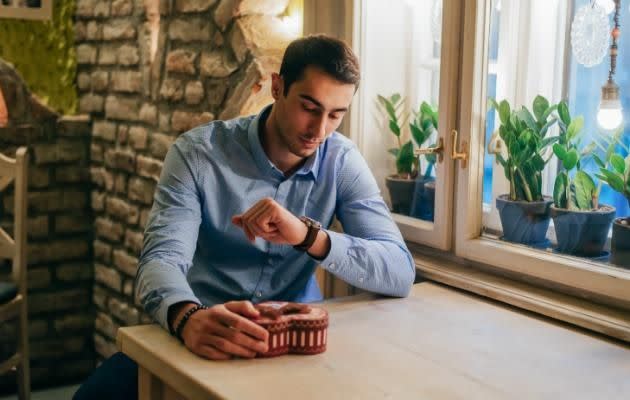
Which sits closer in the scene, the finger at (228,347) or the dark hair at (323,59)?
the finger at (228,347)

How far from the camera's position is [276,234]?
1.75 m

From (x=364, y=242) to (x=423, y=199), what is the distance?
Result: 0.47m

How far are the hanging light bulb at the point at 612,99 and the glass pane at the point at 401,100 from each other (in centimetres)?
56

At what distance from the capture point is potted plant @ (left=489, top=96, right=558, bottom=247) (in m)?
1.97

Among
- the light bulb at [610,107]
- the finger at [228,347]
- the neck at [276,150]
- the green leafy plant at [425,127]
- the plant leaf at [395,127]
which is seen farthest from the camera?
the plant leaf at [395,127]

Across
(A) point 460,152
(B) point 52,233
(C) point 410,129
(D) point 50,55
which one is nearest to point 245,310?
(A) point 460,152

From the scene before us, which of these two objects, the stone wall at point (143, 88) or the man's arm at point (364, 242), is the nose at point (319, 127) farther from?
the stone wall at point (143, 88)

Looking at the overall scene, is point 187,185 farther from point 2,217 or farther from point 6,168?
point 2,217

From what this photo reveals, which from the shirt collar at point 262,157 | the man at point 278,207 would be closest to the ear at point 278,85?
the man at point 278,207

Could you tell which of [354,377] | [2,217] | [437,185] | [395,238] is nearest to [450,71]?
[437,185]

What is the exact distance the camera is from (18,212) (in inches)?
118

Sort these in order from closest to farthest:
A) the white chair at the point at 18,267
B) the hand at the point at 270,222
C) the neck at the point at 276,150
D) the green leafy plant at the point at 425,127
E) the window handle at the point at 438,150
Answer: the hand at the point at 270,222 < the neck at the point at 276,150 < the window handle at the point at 438,150 < the green leafy plant at the point at 425,127 < the white chair at the point at 18,267

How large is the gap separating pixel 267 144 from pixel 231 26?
628mm

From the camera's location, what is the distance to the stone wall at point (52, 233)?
344 cm
